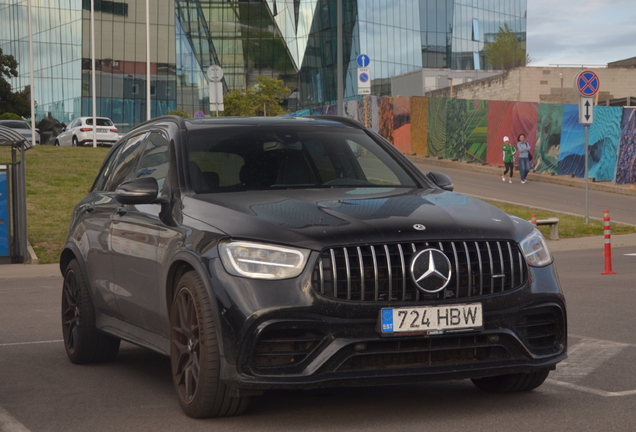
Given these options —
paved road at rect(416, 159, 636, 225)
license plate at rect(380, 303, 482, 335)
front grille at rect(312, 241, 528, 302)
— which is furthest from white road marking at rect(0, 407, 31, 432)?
paved road at rect(416, 159, 636, 225)

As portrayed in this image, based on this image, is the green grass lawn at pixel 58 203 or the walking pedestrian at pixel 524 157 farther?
the walking pedestrian at pixel 524 157

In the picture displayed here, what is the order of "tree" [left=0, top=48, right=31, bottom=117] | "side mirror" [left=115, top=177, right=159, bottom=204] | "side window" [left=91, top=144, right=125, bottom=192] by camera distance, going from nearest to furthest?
"side mirror" [left=115, top=177, right=159, bottom=204] < "side window" [left=91, top=144, right=125, bottom=192] < "tree" [left=0, top=48, right=31, bottom=117]

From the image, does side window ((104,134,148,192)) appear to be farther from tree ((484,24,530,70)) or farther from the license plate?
tree ((484,24,530,70))

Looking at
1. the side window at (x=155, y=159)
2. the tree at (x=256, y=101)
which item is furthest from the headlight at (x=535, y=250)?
the tree at (x=256, y=101)

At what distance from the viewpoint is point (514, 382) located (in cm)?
573

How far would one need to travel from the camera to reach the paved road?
1054 inches

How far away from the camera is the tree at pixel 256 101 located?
2507 inches

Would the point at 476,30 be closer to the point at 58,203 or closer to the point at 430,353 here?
the point at 58,203

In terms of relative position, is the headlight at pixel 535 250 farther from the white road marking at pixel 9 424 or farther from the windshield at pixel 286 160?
the white road marking at pixel 9 424

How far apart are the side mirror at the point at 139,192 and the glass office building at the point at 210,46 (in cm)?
7363

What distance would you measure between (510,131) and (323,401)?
1318 inches

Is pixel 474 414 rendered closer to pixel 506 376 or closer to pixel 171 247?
pixel 506 376

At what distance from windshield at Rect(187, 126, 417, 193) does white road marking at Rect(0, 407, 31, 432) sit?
1630 millimetres

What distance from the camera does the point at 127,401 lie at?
5.88 m
